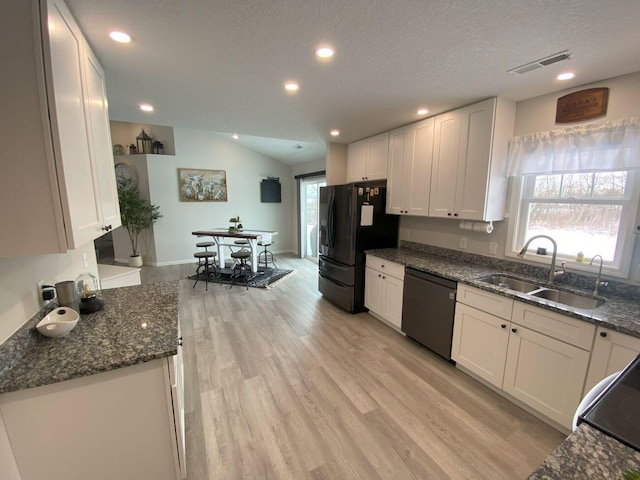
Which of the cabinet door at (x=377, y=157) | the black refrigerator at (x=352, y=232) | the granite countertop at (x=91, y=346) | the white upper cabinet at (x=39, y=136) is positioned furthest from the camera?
the cabinet door at (x=377, y=157)

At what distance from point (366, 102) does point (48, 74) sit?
2.24m

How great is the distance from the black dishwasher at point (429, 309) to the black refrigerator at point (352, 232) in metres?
0.79

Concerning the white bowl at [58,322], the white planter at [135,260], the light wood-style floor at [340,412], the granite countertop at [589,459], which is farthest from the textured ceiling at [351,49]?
the white planter at [135,260]

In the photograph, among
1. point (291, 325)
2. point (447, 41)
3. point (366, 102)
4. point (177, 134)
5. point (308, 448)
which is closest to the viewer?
point (447, 41)

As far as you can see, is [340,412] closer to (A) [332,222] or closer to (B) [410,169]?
(A) [332,222]

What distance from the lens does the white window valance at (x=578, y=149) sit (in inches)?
71.5

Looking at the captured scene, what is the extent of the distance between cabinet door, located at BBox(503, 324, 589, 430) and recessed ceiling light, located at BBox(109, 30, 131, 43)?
3174 millimetres

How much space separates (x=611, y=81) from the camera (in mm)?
1923

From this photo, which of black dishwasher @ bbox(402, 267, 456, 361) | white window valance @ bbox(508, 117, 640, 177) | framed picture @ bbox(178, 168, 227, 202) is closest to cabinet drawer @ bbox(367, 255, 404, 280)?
black dishwasher @ bbox(402, 267, 456, 361)

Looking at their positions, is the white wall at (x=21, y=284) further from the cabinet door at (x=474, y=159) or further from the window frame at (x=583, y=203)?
the window frame at (x=583, y=203)

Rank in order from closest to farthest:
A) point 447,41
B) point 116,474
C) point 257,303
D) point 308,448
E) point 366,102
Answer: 1. point 116,474
2. point 447,41
3. point 308,448
4. point 366,102
5. point 257,303

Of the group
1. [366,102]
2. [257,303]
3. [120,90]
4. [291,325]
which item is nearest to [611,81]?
[366,102]

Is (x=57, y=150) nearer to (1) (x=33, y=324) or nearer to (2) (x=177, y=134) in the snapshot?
(1) (x=33, y=324)

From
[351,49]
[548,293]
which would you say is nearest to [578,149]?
[548,293]
